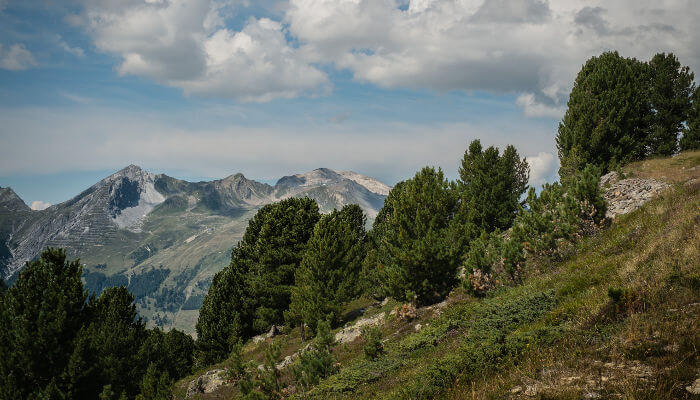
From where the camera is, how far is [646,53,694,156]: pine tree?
3588 centimetres

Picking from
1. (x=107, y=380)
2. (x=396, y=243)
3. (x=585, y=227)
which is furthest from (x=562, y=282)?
(x=107, y=380)

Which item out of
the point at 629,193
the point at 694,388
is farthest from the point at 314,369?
the point at 629,193

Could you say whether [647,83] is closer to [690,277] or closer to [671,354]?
[690,277]

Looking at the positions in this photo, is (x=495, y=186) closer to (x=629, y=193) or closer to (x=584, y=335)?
(x=629, y=193)

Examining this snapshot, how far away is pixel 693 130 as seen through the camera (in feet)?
120

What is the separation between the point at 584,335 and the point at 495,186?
117ft

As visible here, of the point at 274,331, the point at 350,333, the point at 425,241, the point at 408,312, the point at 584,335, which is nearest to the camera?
the point at 584,335

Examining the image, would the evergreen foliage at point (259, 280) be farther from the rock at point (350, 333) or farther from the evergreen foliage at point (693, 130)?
the evergreen foliage at point (693, 130)

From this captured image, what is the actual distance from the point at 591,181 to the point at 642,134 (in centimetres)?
2807

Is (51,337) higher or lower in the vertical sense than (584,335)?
higher

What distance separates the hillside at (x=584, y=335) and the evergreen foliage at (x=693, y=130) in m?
30.0

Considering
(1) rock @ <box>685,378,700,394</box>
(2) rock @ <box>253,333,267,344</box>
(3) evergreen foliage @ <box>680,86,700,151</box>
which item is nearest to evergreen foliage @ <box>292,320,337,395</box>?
(1) rock @ <box>685,378,700,394</box>

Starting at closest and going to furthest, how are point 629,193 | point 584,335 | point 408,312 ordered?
point 584,335
point 408,312
point 629,193

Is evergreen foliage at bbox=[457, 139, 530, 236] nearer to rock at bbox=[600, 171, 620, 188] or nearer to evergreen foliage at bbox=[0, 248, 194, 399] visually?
rock at bbox=[600, 171, 620, 188]
